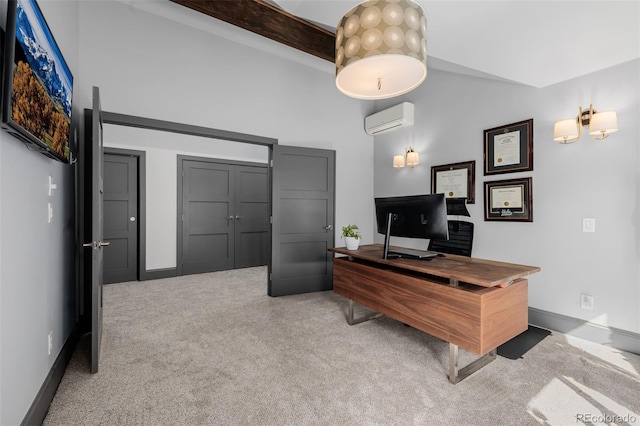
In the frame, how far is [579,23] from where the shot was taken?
7.35 ft

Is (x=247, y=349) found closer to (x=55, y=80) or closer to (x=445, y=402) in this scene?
(x=445, y=402)

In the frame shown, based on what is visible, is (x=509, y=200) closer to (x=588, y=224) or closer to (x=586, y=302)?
(x=588, y=224)

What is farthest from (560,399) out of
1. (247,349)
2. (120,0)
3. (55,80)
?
(120,0)

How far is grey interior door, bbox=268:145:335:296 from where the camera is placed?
3803 millimetres

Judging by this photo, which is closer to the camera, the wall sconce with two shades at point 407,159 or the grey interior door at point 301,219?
the grey interior door at point 301,219

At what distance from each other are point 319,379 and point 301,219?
2.28 metres

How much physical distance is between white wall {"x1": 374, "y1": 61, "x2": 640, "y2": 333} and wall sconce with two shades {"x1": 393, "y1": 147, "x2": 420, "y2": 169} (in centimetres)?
36

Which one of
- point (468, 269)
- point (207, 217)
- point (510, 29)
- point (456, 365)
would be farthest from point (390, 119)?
point (207, 217)

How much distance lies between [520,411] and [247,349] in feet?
6.07

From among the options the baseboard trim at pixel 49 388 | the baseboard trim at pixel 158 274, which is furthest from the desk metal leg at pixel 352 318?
the baseboard trim at pixel 158 274

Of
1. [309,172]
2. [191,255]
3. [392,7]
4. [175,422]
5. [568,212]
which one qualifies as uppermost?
[392,7]

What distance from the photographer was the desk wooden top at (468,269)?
5.76ft

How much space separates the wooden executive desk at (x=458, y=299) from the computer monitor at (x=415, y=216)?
0.23m

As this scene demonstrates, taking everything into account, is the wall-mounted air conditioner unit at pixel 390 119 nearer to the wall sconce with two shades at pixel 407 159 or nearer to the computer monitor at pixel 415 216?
the wall sconce with two shades at pixel 407 159
